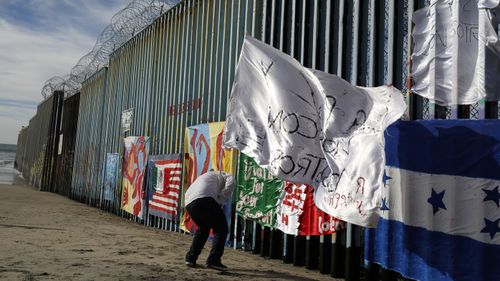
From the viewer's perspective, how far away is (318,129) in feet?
17.7

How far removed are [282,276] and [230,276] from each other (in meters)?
0.71

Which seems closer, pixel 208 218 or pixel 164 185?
pixel 208 218

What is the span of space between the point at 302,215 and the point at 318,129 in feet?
6.35

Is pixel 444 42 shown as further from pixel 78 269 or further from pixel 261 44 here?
pixel 78 269

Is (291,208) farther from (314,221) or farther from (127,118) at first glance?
(127,118)

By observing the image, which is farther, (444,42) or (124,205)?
(124,205)

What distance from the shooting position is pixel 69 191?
23.6 m

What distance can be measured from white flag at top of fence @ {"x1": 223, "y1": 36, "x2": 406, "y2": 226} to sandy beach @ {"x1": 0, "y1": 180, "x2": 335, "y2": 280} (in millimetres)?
1582

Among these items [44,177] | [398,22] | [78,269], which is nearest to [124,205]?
[78,269]

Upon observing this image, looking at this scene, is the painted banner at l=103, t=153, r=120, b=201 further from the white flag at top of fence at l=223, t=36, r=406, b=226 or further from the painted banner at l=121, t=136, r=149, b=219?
the white flag at top of fence at l=223, t=36, r=406, b=226

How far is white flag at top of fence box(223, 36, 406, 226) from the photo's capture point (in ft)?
16.7

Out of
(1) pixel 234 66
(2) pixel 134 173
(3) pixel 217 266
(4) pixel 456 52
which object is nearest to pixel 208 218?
(3) pixel 217 266

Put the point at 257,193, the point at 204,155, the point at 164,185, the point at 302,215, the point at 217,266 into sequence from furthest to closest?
the point at 164,185
the point at 204,155
the point at 257,193
the point at 302,215
the point at 217,266

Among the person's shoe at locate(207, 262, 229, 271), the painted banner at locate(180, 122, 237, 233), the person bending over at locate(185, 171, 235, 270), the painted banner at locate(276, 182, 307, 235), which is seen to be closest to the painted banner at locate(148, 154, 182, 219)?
the painted banner at locate(180, 122, 237, 233)
